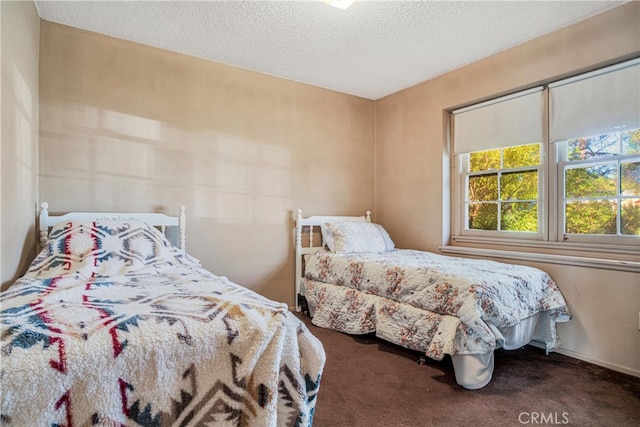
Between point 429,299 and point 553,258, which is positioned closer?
point 429,299

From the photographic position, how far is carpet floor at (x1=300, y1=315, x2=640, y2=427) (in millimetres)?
1600

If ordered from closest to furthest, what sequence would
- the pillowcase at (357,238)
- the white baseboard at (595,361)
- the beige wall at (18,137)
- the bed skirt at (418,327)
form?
the beige wall at (18,137) → the bed skirt at (418,327) → the white baseboard at (595,361) → the pillowcase at (357,238)

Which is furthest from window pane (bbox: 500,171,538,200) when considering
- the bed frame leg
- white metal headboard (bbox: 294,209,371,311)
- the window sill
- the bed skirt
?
the bed frame leg

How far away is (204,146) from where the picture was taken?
2.93 metres

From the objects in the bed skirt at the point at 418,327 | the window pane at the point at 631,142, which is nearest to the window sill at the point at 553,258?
the bed skirt at the point at 418,327

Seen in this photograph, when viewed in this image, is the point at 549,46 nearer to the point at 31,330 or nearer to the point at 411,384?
the point at 411,384

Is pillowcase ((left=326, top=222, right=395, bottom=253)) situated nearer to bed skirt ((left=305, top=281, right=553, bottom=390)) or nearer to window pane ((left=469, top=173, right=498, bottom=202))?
bed skirt ((left=305, top=281, right=553, bottom=390))

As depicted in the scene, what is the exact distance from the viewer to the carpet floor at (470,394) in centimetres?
160

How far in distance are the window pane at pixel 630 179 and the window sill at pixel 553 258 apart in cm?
46

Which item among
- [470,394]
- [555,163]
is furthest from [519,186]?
[470,394]

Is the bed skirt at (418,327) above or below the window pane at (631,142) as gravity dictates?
below

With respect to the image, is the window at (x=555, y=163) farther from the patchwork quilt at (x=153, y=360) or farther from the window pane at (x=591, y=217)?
the patchwork quilt at (x=153, y=360)

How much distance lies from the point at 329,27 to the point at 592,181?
213 centimetres

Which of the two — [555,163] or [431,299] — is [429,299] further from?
[555,163]
